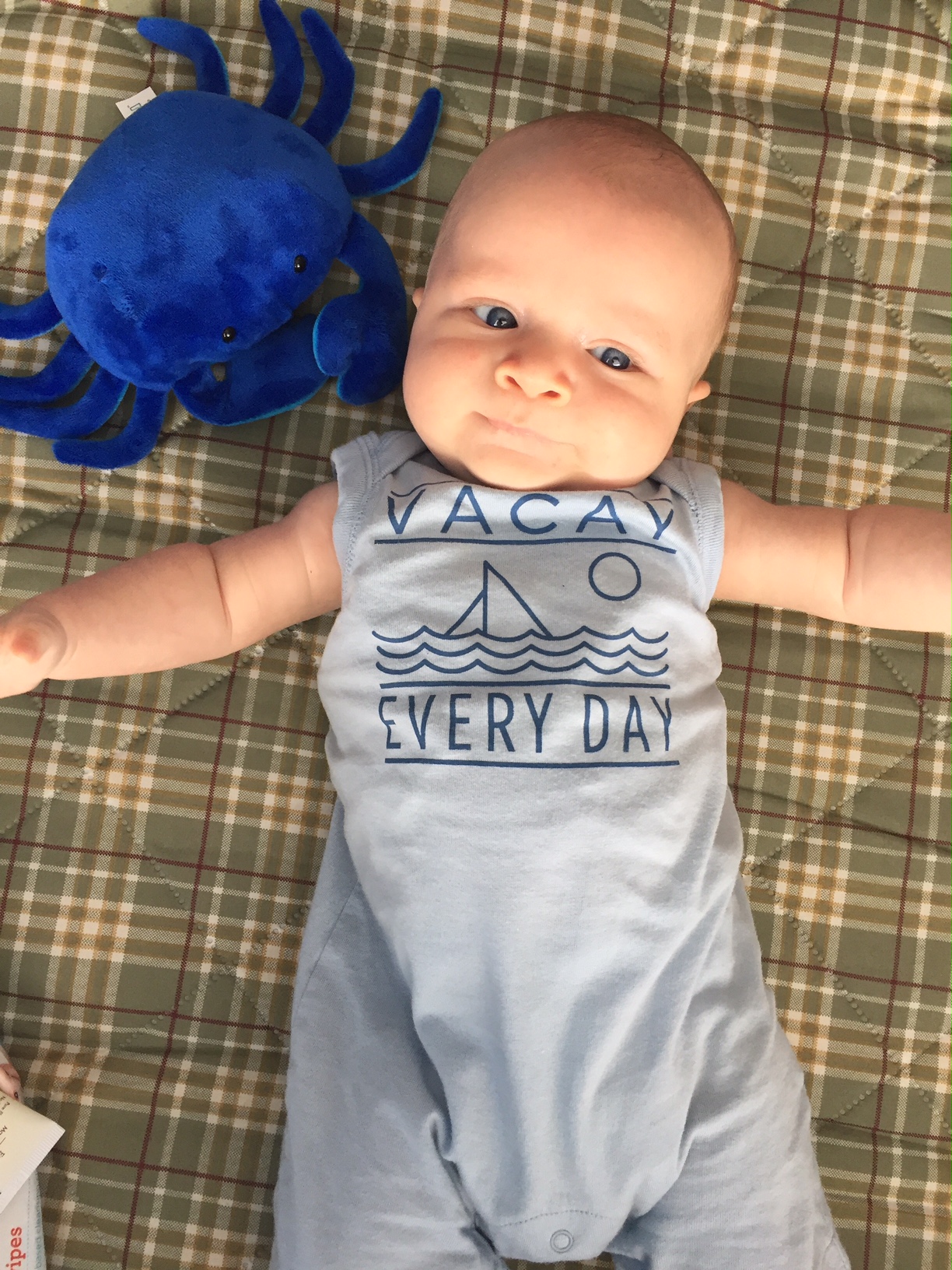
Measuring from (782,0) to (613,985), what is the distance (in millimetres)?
1106

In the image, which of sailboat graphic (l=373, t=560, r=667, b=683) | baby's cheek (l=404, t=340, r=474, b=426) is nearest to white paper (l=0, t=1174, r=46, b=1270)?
sailboat graphic (l=373, t=560, r=667, b=683)

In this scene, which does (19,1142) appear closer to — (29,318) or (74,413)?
(74,413)

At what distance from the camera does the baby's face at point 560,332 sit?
980 mm

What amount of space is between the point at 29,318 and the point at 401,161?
0.44 m

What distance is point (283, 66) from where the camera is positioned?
1.20m

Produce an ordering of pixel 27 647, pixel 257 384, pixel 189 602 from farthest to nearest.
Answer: pixel 257 384 < pixel 189 602 < pixel 27 647

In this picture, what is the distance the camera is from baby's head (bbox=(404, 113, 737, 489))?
0.98m

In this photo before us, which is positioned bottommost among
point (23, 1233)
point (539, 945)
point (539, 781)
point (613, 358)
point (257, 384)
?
point (23, 1233)

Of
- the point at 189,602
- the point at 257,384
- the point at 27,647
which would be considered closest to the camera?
the point at 27,647

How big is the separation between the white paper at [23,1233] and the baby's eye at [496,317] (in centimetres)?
95

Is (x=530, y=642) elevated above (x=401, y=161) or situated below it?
below

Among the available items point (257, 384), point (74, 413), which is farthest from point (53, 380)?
point (257, 384)

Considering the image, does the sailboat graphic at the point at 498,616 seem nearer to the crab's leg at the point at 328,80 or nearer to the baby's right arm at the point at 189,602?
the baby's right arm at the point at 189,602

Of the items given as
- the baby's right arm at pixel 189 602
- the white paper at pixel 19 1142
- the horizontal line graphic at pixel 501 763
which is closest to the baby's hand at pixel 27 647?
the baby's right arm at pixel 189 602
